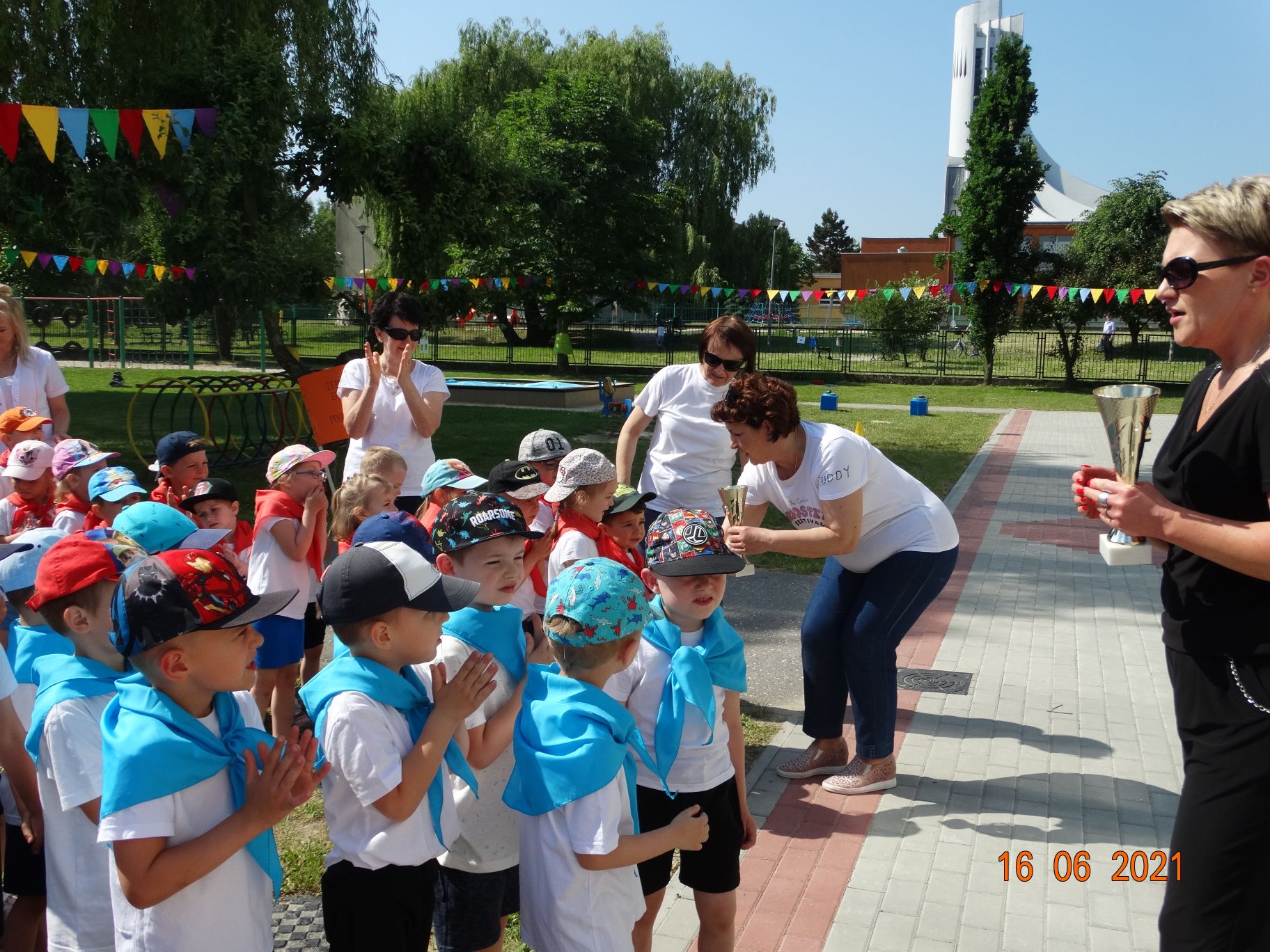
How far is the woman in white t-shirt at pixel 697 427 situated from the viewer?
5.14 m

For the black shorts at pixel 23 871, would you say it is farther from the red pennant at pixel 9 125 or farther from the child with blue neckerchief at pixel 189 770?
the red pennant at pixel 9 125

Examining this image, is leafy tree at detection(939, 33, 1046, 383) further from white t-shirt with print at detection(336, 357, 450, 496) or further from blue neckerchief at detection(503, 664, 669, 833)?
blue neckerchief at detection(503, 664, 669, 833)

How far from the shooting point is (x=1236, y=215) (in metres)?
2.37

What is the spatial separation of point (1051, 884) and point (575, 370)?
29.8 m

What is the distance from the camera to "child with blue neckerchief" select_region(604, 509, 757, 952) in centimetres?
282

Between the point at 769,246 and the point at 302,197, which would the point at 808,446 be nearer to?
the point at 302,197

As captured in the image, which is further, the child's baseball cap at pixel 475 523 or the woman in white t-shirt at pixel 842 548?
the woman in white t-shirt at pixel 842 548

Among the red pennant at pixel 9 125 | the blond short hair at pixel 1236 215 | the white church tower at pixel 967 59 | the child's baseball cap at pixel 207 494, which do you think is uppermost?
the white church tower at pixel 967 59

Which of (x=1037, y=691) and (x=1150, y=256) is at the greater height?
(x=1150, y=256)

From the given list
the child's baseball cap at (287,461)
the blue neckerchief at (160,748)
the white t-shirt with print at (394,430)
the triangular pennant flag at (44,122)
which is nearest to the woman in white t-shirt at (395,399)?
the white t-shirt with print at (394,430)

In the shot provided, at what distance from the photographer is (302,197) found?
12562 mm

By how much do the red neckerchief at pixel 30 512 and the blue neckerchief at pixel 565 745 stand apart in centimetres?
315

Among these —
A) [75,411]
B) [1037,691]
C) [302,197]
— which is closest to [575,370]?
[75,411]

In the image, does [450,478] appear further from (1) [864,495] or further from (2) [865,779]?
(2) [865,779]
